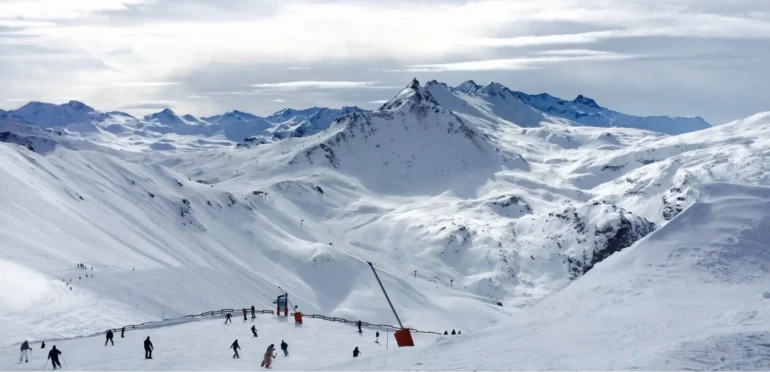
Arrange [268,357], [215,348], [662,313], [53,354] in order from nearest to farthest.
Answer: [662,313], [53,354], [268,357], [215,348]

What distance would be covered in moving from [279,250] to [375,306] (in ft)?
119

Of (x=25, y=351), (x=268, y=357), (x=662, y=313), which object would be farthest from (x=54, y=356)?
(x=662, y=313)

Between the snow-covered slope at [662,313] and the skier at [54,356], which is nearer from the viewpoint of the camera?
the snow-covered slope at [662,313]

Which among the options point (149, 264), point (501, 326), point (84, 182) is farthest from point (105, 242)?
point (501, 326)

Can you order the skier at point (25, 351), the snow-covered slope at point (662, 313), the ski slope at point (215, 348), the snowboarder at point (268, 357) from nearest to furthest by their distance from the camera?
the snow-covered slope at point (662, 313), the ski slope at point (215, 348), the skier at point (25, 351), the snowboarder at point (268, 357)

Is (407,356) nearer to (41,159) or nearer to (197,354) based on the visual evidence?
(197,354)

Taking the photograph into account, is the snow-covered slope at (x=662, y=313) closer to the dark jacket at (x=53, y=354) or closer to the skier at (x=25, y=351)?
the dark jacket at (x=53, y=354)

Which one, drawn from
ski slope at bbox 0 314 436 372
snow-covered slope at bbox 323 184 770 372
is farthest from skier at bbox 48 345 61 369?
snow-covered slope at bbox 323 184 770 372

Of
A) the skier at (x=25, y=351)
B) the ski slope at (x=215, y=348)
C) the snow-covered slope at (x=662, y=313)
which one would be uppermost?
the snow-covered slope at (x=662, y=313)

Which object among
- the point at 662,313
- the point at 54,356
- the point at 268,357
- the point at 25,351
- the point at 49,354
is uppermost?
the point at 662,313

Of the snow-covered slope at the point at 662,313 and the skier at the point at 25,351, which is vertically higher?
the snow-covered slope at the point at 662,313

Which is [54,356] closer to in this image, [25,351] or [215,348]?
[25,351]

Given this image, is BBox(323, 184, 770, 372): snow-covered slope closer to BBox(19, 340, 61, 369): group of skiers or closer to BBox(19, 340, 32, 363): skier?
BBox(19, 340, 61, 369): group of skiers

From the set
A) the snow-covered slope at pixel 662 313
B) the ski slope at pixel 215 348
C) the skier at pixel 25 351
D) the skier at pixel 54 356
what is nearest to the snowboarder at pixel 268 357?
the ski slope at pixel 215 348
